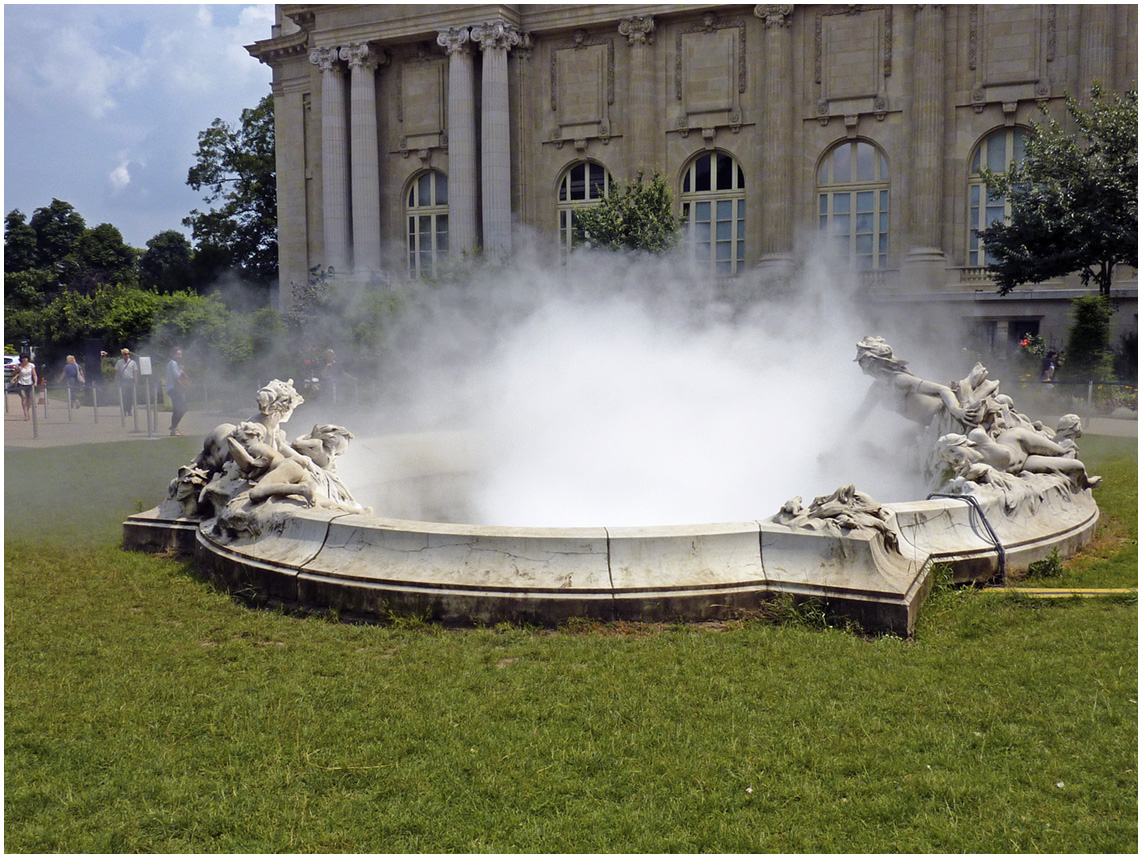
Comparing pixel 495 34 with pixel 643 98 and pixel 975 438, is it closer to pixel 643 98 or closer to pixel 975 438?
pixel 643 98

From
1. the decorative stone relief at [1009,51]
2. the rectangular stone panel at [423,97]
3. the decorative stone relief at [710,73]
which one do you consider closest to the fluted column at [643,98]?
the decorative stone relief at [710,73]

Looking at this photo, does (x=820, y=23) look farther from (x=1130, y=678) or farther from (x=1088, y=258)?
(x=1130, y=678)

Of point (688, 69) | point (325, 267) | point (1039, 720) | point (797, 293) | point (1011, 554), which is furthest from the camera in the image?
point (325, 267)

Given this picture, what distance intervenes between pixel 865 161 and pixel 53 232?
54.8 metres

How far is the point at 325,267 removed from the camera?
37.6 metres

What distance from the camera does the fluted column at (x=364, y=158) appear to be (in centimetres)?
3647

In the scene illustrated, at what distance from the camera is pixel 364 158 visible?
36.7m

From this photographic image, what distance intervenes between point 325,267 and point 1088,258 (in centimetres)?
2674

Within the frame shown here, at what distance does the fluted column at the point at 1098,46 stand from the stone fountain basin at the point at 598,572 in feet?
91.4

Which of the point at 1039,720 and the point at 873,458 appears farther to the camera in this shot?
the point at 873,458

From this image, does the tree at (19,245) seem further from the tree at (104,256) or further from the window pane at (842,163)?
the window pane at (842,163)

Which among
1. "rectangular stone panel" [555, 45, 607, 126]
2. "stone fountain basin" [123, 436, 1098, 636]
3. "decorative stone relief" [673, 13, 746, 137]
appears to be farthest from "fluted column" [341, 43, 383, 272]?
"stone fountain basin" [123, 436, 1098, 636]

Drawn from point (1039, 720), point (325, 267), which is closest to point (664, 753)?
point (1039, 720)

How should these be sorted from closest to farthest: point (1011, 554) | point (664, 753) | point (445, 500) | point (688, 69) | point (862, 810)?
point (862, 810), point (664, 753), point (1011, 554), point (445, 500), point (688, 69)
